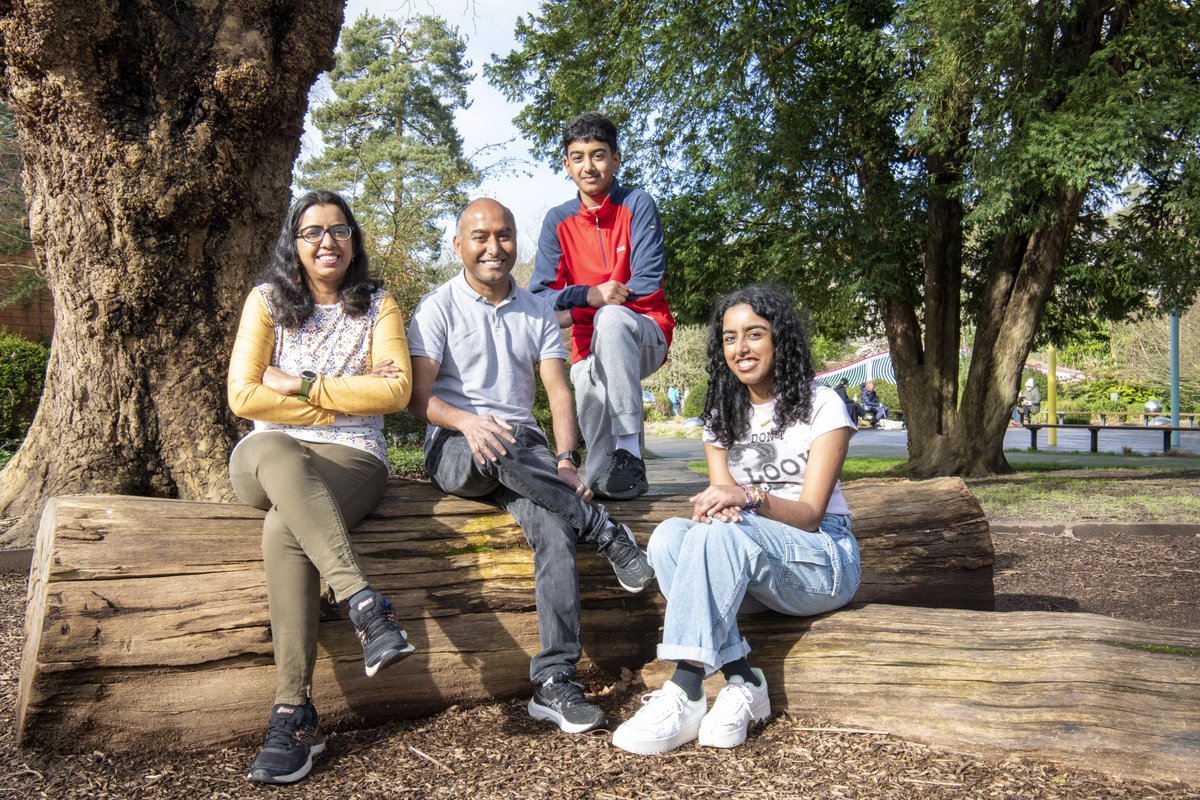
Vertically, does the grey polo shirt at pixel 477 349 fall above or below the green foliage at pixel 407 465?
above

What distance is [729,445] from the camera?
3.51m

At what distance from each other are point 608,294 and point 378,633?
188cm

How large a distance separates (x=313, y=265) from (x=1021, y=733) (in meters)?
2.94

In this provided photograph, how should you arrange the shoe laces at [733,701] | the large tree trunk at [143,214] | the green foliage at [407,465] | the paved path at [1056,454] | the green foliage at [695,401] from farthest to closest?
1. the green foliage at [695,401]
2. the paved path at [1056,454]
3. the green foliage at [407,465]
4. the large tree trunk at [143,214]
5. the shoe laces at [733,701]

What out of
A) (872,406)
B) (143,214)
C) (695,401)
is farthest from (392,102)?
(143,214)

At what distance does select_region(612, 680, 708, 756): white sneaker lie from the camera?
2.94 meters

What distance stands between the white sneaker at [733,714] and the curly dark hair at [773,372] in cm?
90

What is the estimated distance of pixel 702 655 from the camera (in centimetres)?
296

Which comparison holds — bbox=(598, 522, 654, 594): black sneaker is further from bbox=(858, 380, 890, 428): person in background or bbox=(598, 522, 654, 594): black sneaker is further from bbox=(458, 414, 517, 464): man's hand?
bbox=(858, 380, 890, 428): person in background

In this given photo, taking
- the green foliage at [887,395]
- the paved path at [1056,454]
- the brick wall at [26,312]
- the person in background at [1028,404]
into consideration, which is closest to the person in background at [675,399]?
the green foliage at [887,395]

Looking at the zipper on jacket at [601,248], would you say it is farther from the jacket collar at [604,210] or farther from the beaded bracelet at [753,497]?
the beaded bracelet at [753,497]

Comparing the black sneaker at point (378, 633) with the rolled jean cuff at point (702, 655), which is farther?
the rolled jean cuff at point (702, 655)

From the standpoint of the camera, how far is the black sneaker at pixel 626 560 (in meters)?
3.32

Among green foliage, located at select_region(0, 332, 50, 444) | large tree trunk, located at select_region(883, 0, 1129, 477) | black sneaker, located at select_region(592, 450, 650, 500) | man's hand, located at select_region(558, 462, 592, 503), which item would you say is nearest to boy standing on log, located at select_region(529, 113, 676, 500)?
black sneaker, located at select_region(592, 450, 650, 500)
